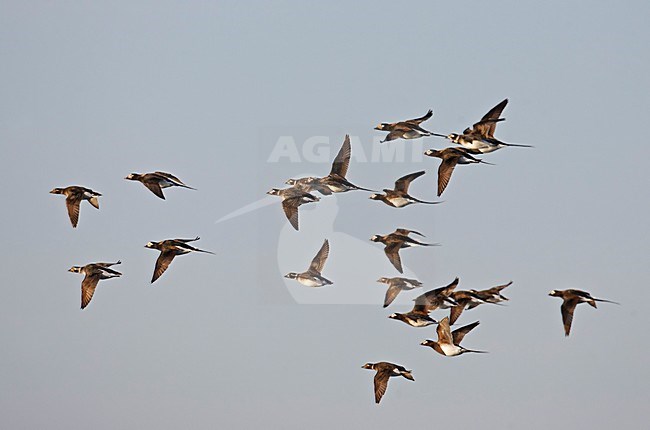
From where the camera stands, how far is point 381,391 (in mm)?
52188

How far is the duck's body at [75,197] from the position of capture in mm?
53406

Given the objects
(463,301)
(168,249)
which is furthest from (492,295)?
(168,249)

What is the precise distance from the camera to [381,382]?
5253cm

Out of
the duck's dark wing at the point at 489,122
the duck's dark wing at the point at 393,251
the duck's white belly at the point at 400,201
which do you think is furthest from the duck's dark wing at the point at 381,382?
the duck's dark wing at the point at 489,122

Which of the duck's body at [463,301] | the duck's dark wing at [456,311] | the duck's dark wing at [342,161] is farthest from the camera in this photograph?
the duck's dark wing at [342,161]

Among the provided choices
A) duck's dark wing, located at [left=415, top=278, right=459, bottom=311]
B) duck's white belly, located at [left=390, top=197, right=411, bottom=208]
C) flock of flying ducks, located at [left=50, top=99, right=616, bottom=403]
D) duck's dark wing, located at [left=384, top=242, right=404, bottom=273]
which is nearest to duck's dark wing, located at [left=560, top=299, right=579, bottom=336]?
flock of flying ducks, located at [left=50, top=99, right=616, bottom=403]

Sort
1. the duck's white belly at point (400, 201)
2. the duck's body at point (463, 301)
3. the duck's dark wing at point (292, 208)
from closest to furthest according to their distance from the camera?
the duck's body at point (463, 301) → the duck's dark wing at point (292, 208) → the duck's white belly at point (400, 201)

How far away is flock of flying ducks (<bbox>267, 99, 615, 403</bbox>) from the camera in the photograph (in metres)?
49.7

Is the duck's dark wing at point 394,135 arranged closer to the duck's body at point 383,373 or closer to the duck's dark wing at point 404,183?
the duck's dark wing at point 404,183

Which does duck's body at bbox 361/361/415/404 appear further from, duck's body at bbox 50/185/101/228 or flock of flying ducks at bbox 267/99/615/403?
duck's body at bbox 50/185/101/228

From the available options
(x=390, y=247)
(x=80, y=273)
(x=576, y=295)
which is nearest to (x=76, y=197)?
(x=80, y=273)

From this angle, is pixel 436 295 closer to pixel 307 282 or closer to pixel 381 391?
pixel 381 391

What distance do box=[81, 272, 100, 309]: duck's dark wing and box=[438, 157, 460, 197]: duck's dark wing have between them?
13872mm

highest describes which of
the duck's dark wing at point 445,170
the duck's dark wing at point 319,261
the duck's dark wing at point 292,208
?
the duck's dark wing at point 445,170
